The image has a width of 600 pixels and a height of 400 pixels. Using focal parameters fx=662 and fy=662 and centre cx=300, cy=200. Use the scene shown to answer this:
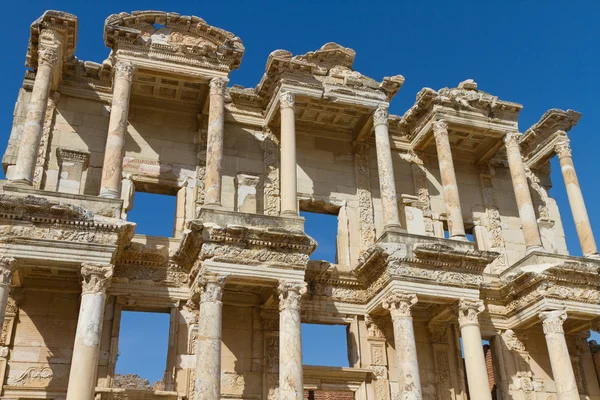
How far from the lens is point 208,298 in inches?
620

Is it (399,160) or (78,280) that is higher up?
(399,160)

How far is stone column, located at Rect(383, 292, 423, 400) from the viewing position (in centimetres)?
1628

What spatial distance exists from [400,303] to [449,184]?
15.1ft

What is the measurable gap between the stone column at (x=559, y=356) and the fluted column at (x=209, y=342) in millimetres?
9227

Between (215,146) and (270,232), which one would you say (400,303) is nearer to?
(270,232)

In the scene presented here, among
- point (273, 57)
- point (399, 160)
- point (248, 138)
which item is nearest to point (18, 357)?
point (248, 138)

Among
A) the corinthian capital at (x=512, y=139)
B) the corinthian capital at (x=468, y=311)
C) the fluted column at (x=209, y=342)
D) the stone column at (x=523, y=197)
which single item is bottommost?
the fluted column at (x=209, y=342)

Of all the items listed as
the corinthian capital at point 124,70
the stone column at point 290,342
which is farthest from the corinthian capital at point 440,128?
the corinthian capital at point 124,70

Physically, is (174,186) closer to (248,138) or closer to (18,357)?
(248,138)

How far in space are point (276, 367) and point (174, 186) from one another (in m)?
6.07

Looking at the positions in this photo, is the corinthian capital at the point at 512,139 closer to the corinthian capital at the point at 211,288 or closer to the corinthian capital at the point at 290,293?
the corinthian capital at the point at 290,293

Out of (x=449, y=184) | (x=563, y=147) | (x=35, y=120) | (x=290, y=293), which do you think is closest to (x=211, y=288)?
(x=290, y=293)

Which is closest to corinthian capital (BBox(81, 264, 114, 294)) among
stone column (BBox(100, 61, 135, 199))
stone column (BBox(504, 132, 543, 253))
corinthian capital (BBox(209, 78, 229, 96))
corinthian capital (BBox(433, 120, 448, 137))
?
stone column (BBox(100, 61, 135, 199))

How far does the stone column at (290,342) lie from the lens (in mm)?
15273
